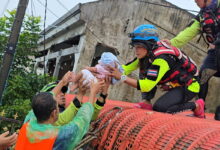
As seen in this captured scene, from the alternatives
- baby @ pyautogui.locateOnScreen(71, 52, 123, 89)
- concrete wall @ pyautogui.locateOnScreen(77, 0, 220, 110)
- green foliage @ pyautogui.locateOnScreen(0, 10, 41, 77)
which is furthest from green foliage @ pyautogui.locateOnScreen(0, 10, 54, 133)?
baby @ pyautogui.locateOnScreen(71, 52, 123, 89)

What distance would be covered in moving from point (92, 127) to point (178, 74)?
132 cm

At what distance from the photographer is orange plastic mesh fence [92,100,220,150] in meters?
1.65

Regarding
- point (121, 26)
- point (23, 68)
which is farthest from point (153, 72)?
point (23, 68)

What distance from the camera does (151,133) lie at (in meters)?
1.98

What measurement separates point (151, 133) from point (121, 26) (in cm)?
835

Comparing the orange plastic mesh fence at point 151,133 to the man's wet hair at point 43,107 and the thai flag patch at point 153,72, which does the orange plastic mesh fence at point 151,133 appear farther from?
the man's wet hair at point 43,107

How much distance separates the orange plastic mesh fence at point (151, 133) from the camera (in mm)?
1646

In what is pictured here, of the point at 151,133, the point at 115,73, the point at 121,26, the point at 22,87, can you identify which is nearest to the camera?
the point at 151,133

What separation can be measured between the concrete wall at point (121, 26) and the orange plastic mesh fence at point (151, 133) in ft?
23.6

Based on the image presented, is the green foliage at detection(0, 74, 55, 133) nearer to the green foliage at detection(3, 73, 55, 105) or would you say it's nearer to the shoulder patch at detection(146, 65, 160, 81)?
the green foliage at detection(3, 73, 55, 105)

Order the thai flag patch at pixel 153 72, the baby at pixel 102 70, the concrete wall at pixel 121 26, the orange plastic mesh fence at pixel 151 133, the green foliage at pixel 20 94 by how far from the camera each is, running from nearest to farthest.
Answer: the orange plastic mesh fence at pixel 151 133, the baby at pixel 102 70, the thai flag patch at pixel 153 72, the green foliage at pixel 20 94, the concrete wall at pixel 121 26

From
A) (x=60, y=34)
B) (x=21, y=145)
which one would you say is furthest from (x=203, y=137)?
(x=60, y=34)

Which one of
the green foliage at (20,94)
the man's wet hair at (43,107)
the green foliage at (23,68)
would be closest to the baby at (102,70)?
the man's wet hair at (43,107)

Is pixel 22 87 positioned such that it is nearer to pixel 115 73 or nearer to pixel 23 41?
pixel 23 41
